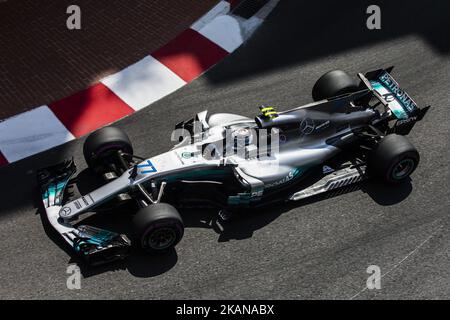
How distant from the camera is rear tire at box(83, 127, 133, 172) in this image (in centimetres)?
784

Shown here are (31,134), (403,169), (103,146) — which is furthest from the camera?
(31,134)

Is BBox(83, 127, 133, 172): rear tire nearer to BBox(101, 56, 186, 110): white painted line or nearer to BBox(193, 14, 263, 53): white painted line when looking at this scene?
BBox(101, 56, 186, 110): white painted line

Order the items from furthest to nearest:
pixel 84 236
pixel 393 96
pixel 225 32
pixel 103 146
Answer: pixel 225 32 < pixel 393 96 < pixel 103 146 < pixel 84 236

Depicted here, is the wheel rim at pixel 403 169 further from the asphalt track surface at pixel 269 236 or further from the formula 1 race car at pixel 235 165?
the asphalt track surface at pixel 269 236

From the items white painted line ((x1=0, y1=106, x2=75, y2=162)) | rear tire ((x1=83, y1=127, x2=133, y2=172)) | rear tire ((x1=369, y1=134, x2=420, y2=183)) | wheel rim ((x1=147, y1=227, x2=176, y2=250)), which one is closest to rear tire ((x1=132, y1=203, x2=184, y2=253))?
wheel rim ((x1=147, y1=227, x2=176, y2=250))

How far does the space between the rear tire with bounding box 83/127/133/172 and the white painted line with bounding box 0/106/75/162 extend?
1.05 metres

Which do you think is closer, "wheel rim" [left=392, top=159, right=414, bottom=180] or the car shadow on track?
the car shadow on track

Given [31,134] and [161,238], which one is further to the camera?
[31,134]

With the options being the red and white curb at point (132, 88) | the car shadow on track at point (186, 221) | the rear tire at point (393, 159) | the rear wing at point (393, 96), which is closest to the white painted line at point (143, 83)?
the red and white curb at point (132, 88)

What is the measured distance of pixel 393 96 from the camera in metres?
8.70

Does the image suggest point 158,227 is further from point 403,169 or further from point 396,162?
point 403,169

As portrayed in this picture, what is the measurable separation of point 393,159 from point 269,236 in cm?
182

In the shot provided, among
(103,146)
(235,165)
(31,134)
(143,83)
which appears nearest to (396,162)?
(235,165)
